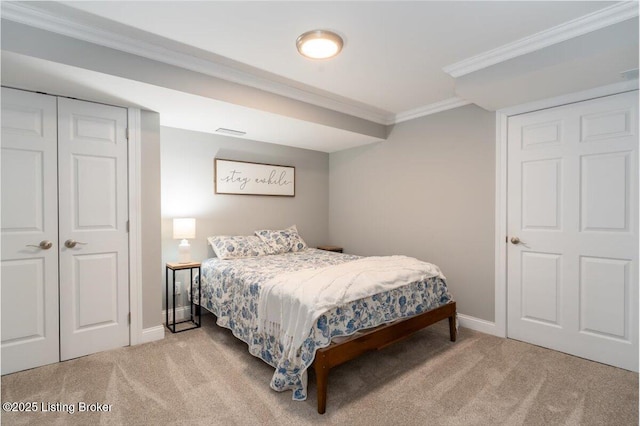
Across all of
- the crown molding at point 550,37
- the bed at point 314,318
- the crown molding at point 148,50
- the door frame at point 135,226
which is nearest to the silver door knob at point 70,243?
the door frame at point 135,226

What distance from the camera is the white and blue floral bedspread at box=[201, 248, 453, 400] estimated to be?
2031mm

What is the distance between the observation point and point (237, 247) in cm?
365

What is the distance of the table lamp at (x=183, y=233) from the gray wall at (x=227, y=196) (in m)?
0.25

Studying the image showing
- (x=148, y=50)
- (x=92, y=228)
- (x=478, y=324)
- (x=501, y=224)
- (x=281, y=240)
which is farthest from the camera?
(x=281, y=240)

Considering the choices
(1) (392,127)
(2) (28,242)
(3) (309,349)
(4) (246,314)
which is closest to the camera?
(3) (309,349)

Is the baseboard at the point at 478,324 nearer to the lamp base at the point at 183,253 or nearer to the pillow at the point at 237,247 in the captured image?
the pillow at the point at 237,247

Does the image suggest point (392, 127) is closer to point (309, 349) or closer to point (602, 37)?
point (602, 37)

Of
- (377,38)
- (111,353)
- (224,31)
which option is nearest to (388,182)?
(377,38)

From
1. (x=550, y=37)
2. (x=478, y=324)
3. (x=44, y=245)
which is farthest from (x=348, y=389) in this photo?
(x=550, y=37)

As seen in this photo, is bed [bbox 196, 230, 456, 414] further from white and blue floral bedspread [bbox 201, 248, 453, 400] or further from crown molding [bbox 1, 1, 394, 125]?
crown molding [bbox 1, 1, 394, 125]

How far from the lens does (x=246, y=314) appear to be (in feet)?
8.54

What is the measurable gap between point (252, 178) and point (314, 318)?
2.69m

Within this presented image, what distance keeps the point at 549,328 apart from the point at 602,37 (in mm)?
2340

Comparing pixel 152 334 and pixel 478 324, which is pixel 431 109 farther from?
pixel 152 334
